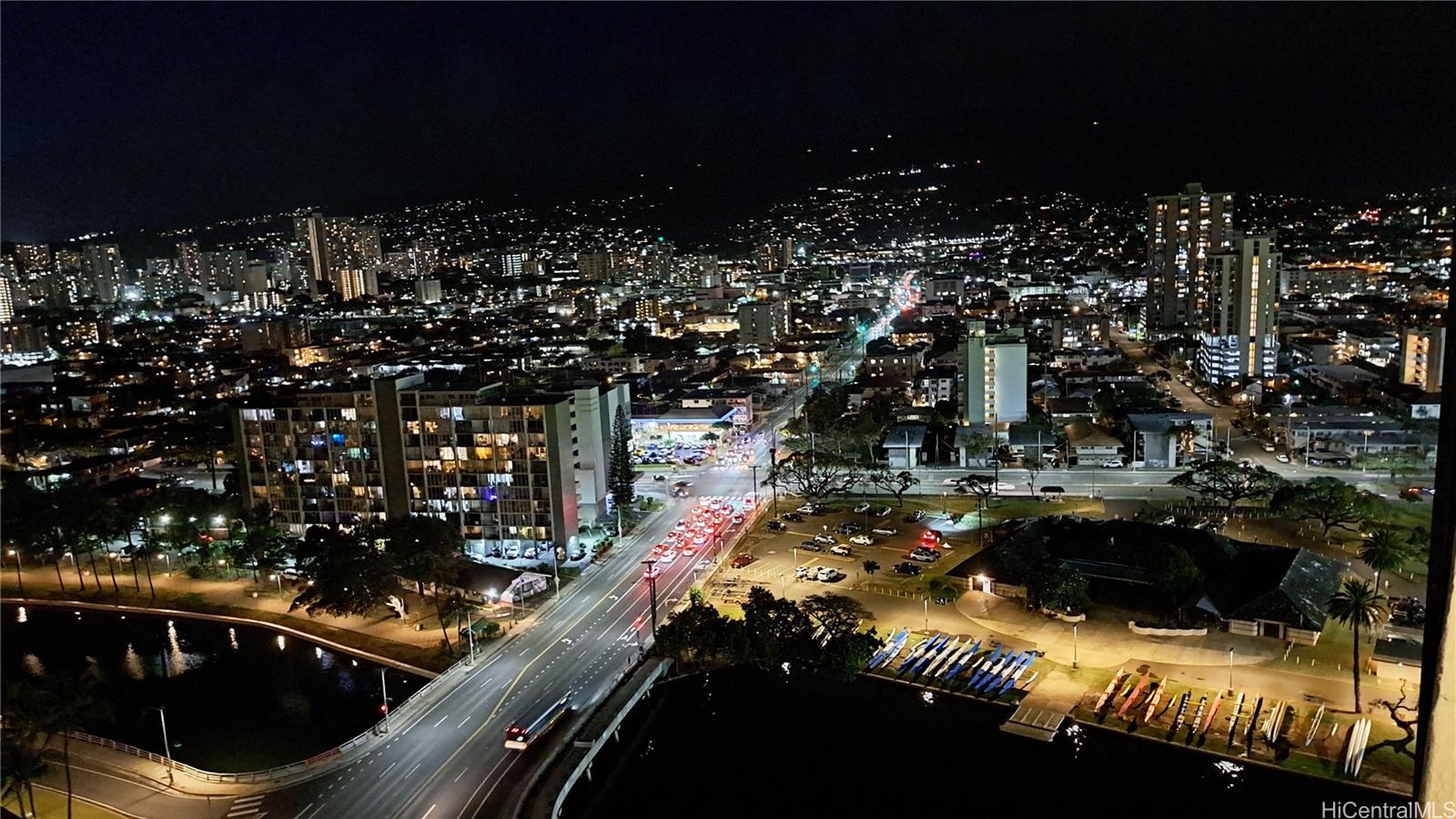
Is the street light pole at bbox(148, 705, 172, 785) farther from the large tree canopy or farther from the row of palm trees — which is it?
the large tree canopy

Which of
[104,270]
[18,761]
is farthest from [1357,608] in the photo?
[104,270]

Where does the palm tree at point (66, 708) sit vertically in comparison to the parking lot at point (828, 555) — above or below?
above

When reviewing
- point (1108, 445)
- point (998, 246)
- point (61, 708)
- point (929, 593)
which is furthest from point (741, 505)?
point (998, 246)

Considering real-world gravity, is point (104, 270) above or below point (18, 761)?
above

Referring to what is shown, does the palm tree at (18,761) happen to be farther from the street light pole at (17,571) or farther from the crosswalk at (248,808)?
the street light pole at (17,571)

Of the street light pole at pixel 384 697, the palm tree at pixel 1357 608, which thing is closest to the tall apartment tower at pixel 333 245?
the street light pole at pixel 384 697

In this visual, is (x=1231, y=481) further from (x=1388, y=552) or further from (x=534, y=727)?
(x=534, y=727)
